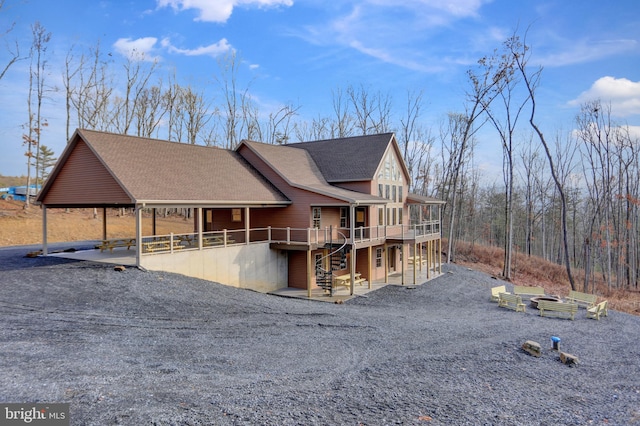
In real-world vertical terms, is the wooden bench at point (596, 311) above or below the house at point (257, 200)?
below

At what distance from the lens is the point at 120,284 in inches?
497

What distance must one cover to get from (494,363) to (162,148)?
16733mm

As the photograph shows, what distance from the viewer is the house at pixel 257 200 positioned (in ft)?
50.1

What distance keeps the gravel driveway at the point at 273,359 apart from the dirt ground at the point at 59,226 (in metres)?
13.2

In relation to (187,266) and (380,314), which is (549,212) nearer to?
(380,314)

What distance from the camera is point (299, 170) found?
22.8 metres

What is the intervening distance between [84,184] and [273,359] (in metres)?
12.4

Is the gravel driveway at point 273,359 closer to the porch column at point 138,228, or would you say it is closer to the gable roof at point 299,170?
the porch column at point 138,228

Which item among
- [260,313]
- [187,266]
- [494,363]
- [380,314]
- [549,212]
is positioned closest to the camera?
[494,363]

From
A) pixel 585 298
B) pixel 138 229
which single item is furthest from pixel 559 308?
pixel 138 229

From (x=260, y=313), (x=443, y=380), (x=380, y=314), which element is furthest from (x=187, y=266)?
(x=443, y=380)

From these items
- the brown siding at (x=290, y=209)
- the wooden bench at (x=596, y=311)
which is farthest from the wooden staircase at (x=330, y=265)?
the wooden bench at (x=596, y=311)

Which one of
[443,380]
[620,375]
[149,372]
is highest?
[149,372]

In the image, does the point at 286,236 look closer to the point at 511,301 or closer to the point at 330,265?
the point at 330,265
